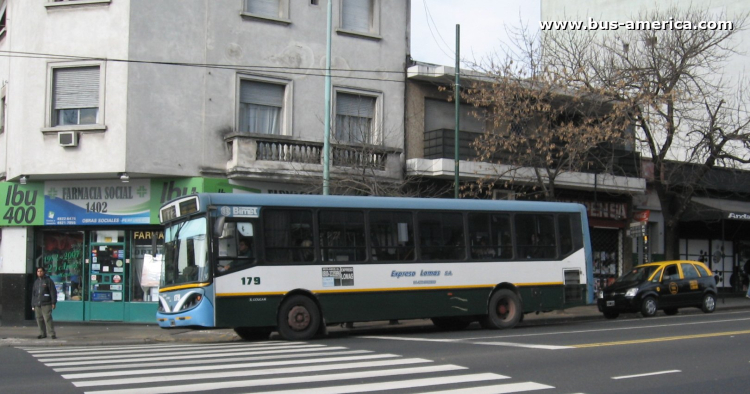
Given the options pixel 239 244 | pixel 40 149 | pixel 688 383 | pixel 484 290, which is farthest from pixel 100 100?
pixel 688 383

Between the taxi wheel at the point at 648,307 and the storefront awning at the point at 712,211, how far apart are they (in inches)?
354

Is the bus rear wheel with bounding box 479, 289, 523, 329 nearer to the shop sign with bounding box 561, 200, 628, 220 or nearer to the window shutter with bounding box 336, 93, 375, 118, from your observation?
the window shutter with bounding box 336, 93, 375, 118

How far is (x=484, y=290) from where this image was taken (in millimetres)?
17422

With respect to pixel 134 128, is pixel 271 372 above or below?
below

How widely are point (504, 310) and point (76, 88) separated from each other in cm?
1307

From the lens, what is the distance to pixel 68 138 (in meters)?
21.2

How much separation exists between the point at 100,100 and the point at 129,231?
3859mm

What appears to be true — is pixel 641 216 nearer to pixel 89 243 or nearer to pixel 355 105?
pixel 355 105

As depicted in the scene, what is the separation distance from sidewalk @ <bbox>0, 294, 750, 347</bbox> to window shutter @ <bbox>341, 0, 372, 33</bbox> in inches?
387

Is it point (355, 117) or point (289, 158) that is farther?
point (355, 117)

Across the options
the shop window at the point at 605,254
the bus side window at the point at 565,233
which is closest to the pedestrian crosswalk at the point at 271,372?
the bus side window at the point at 565,233

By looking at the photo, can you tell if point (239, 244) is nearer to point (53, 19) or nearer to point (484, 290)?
point (484, 290)

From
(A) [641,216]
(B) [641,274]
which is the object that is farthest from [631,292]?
(A) [641,216]

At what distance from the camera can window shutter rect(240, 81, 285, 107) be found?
23047mm
